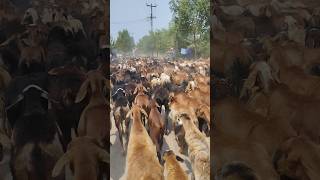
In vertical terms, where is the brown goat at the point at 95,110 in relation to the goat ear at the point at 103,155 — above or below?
above

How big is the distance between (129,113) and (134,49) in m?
0.61

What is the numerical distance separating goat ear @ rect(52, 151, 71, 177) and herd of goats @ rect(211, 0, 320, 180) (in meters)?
1.39

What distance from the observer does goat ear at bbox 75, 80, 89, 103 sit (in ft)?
16.8

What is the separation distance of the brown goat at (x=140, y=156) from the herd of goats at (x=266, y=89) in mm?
563

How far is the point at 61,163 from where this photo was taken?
5.13 meters

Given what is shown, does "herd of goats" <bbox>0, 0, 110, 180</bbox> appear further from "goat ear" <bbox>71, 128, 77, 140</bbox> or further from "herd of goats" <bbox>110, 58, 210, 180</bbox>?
"herd of goats" <bbox>110, 58, 210, 180</bbox>

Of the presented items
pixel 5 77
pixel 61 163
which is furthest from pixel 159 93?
pixel 5 77

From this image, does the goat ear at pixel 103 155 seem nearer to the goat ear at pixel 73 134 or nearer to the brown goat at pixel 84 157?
the brown goat at pixel 84 157

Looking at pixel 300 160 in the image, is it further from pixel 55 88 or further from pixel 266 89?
pixel 55 88

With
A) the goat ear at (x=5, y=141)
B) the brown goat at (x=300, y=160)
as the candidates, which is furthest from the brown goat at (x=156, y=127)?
the goat ear at (x=5, y=141)

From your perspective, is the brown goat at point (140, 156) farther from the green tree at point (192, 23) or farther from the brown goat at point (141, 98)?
the green tree at point (192, 23)

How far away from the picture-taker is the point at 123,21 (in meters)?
5.09

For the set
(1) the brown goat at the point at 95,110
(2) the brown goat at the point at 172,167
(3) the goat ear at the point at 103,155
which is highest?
(1) the brown goat at the point at 95,110

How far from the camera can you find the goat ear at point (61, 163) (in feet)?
16.8
